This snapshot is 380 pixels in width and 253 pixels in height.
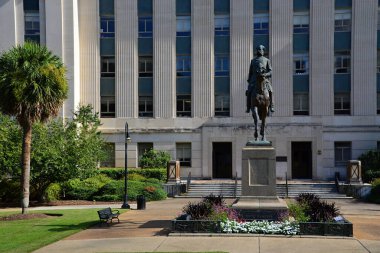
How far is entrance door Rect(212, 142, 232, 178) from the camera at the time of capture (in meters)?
43.0

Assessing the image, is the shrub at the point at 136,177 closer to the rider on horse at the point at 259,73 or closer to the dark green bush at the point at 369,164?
the dark green bush at the point at 369,164

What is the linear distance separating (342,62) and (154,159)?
702 inches

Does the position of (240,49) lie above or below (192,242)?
above

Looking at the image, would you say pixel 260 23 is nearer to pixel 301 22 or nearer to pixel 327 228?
pixel 301 22

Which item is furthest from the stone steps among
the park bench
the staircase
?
the park bench

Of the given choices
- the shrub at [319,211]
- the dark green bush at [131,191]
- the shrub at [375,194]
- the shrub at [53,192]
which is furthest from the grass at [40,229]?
the shrub at [375,194]

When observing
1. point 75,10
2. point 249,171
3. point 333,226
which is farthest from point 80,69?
point 333,226

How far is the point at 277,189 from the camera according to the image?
3691cm

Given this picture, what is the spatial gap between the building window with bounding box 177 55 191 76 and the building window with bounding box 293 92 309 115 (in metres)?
9.43

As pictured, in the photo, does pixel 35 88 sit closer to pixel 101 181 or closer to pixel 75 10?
pixel 101 181

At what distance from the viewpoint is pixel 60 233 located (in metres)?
18.9

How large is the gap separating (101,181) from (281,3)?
69.6ft

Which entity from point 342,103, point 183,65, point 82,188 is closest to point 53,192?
point 82,188

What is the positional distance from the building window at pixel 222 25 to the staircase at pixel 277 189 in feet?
43.6
